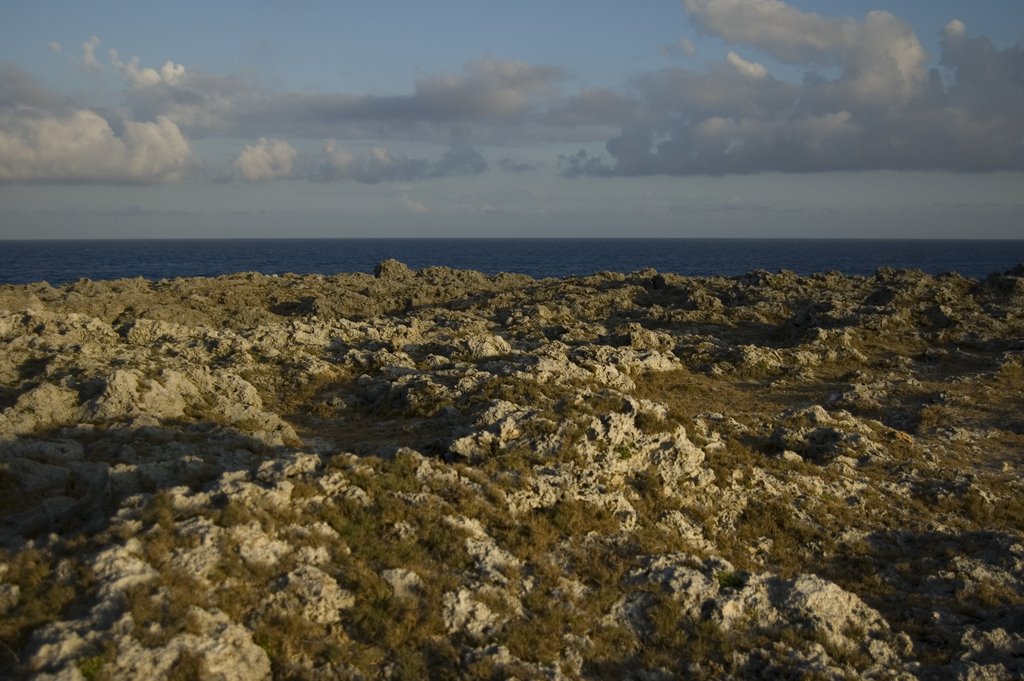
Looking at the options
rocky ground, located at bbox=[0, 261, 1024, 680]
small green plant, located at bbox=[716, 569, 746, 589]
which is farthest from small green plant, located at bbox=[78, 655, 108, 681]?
small green plant, located at bbox=[716, 569, 746, 589]

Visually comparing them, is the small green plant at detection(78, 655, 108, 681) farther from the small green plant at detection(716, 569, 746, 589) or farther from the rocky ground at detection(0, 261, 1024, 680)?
the small green plant at detection(716, 569, 746, 589)

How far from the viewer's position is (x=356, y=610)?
36.9ft

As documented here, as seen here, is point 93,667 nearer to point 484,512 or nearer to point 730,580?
point 484,512

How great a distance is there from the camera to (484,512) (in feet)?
47.8

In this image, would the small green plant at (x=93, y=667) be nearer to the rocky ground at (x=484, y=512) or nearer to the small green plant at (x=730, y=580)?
the rocky ground at (x=484, y=512)

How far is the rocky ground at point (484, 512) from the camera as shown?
10.7 meters

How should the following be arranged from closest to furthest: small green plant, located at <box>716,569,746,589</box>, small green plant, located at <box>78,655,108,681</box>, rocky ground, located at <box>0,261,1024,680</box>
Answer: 1. small green plant, located at <box>78,655,108,681</box>
2. rocky ground, located at <box>0,261,1024,680</box>
3. small green plant, located at <box>716,569,746,589</box>

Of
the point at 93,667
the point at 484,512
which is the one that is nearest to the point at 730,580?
the point at 484,512

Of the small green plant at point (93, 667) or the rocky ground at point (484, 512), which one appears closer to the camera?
the small green plant at point (93, 667)

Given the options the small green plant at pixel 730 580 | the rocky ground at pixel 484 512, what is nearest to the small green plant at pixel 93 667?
the rocky ground at pixel 484 512

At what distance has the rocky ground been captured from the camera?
1066 cm

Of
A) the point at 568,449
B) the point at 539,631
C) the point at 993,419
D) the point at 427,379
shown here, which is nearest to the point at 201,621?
the point at 539,631

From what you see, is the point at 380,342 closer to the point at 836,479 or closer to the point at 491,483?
the point at 491,483

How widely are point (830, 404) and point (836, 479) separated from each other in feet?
30.6
